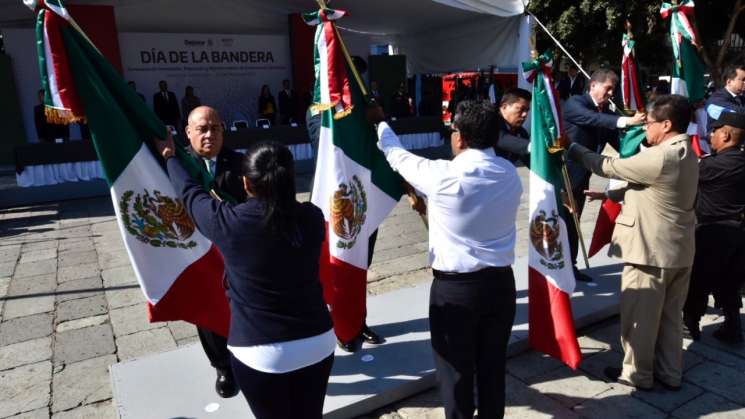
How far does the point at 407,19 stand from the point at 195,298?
443 inches

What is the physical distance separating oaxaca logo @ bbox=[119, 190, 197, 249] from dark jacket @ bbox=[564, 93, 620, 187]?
9.37ft

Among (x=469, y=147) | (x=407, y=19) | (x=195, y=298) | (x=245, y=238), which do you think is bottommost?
(x=195, y=298)

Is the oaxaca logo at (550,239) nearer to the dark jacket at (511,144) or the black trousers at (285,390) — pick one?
the dark jacket at (511,144)

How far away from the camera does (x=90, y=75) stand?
238 cm

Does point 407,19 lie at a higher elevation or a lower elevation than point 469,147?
higher

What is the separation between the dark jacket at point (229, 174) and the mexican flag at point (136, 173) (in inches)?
4.4

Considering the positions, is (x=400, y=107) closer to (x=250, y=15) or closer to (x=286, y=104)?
(x=286, y=104)

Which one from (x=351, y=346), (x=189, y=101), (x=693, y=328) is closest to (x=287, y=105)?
(x=189, y=101)

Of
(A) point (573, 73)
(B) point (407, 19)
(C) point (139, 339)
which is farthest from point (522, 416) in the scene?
(A) point (573, 73)

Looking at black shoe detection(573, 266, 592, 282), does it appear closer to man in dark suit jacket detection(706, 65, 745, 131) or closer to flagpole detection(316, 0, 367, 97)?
man in dark suit jacket detection(706, 65, 745, 131)

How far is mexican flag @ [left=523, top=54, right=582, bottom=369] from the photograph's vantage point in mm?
3080

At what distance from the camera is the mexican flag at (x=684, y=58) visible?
4895mm

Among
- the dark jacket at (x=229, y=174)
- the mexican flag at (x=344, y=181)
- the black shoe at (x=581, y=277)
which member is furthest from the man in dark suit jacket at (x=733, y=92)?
the dark jacket at (x=229, y=174)

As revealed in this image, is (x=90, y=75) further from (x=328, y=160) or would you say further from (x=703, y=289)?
(x=703, y=289)
